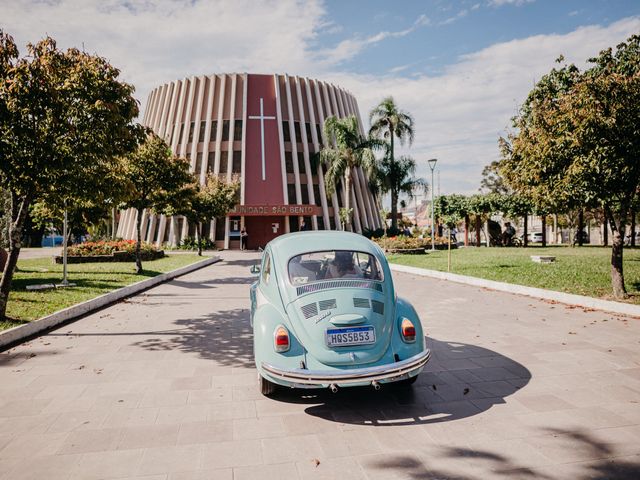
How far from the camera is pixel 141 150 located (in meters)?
16.8

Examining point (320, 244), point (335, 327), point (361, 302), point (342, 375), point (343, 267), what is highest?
point (320, 244)

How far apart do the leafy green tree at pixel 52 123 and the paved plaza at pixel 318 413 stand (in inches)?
114

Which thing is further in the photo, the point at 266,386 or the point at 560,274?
the point at 560,274

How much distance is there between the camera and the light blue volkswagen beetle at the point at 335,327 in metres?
4.29

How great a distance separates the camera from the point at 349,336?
4.42 m

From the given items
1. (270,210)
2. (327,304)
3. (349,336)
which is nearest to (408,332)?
(349,336)

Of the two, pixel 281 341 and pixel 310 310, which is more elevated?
pixel 310 310

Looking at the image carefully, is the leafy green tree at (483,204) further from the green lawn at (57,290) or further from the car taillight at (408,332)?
the car taillight at (408,332)

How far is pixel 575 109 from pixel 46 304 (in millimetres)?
12862

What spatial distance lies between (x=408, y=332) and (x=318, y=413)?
1.30 metres

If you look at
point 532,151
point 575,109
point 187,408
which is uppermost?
point 575,109

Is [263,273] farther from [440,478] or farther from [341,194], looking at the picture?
[341,194]

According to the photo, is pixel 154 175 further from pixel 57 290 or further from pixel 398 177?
pixel 398 177

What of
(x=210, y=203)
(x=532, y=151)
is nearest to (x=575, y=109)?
(x=532, y=151)
